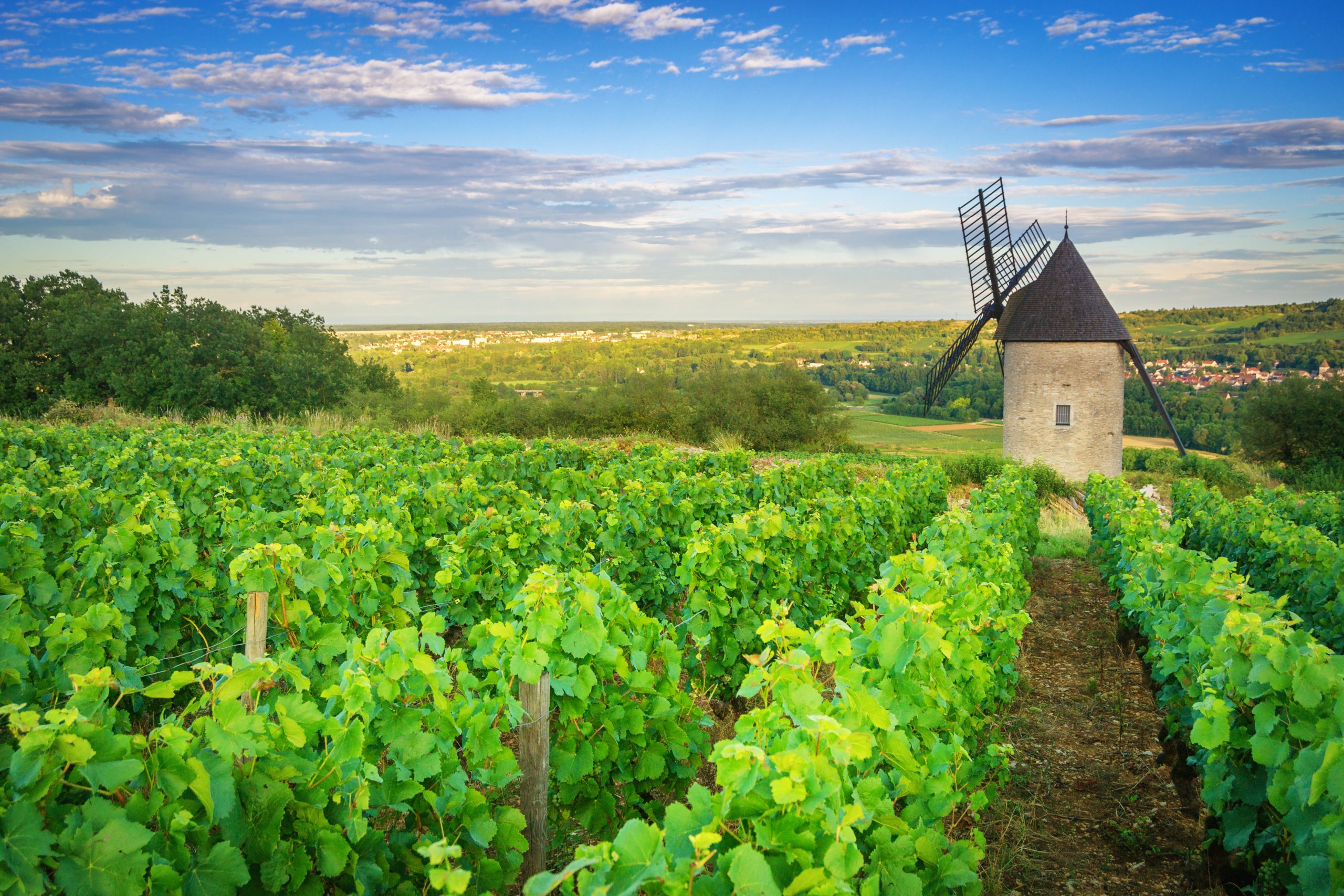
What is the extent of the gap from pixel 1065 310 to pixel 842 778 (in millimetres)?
23924

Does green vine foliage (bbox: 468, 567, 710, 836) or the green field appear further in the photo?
the green field

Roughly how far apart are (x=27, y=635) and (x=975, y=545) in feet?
20.4

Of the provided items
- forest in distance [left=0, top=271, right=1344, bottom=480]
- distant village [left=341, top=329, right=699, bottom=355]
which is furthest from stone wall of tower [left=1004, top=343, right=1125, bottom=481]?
distant village [left=341, top=329, right=699, bottom=355]

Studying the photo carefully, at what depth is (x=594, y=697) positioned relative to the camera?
3.49m

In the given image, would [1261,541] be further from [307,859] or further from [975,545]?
[307,859]

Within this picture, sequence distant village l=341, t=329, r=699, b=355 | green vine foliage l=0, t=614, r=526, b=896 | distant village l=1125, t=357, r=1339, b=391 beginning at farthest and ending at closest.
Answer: distant village l=341, t=329, r=699, b=355 < distant village l=1125, t=357, r=1339, b=391 < green vine foliage l=0, t=614, r=526, b=896

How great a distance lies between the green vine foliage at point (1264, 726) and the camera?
258 cm

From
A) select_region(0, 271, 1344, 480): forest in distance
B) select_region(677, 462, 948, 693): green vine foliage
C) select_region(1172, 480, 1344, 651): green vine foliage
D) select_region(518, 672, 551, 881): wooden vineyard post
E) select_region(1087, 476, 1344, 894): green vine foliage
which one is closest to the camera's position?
select_region(1087, 476, 1344, 894): green vine foliage

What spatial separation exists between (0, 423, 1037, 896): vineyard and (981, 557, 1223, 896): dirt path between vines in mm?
294

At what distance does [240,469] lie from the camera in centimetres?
830

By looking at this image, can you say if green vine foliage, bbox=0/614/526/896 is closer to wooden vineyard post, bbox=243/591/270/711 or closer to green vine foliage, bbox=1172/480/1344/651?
wooden vineyard post, bbox=243/591/270/711

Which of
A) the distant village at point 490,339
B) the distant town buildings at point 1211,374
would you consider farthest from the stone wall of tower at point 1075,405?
the distant village at point 490,339

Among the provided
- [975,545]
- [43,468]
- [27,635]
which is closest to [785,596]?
[975,545]

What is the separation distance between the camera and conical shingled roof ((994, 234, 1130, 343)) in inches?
882
